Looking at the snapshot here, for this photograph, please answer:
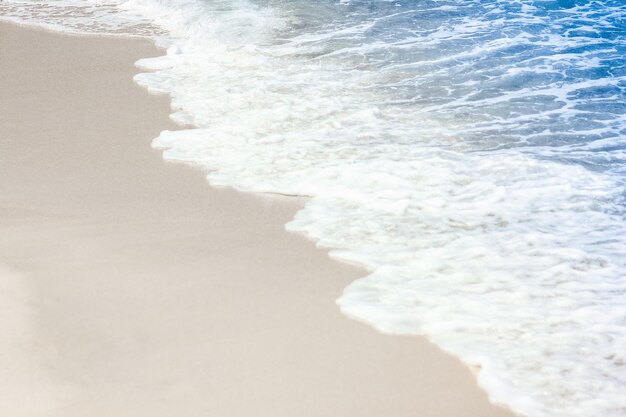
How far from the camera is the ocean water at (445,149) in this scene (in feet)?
13.4

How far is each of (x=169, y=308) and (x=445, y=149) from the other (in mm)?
2789

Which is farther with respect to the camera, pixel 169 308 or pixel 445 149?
pixel 445 149

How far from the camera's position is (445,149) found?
632cm

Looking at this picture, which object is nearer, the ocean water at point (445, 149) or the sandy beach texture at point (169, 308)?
the sandy beach texture at point (169, 308)

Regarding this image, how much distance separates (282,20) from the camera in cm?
1068

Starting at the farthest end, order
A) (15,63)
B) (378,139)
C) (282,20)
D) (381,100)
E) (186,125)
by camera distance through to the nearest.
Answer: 1. (282,20)
2. (15,63)
3. (381,100)
4. (186,125)
5. (378,139)

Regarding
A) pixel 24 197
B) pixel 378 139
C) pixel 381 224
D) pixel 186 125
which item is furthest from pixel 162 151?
pixel 381 224

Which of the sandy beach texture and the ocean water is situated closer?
the sandy beach texture

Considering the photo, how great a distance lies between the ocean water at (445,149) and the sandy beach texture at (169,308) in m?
0.21

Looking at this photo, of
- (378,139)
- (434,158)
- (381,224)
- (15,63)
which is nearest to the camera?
(381,224)

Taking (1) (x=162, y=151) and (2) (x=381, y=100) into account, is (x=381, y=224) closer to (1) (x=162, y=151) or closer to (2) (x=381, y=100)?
(1) (x=162, y=151)

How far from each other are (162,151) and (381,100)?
2.09 m

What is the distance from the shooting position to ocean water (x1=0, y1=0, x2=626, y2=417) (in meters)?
4.09

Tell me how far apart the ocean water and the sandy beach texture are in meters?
0.21
